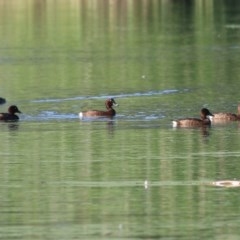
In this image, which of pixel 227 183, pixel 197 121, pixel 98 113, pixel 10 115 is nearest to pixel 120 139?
pixel 197 121

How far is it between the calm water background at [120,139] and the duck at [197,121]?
0.21 metres

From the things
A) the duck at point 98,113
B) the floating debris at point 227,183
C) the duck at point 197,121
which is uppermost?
the duck at point 98,113

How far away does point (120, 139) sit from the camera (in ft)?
78.9

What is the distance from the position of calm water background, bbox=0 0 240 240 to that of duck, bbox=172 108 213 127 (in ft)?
0.70

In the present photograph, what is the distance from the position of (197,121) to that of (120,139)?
6.85 feet

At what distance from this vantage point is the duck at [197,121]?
83.6 feet

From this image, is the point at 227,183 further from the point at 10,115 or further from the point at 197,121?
the point at 10,115

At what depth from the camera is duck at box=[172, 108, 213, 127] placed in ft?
83.6

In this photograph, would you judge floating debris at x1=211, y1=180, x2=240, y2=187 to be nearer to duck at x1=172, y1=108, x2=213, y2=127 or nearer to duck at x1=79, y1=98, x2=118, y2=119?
duck at x1=172, y1=108, x2=213, y2=127

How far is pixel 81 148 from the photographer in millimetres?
23062

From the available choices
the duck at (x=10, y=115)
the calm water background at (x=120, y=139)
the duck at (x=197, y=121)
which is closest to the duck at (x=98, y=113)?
the calm water background at (x=120, y=139)

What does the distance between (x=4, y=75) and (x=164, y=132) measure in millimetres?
12668

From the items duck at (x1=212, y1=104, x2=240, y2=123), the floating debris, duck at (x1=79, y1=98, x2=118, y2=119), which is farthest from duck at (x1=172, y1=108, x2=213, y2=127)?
the floating debris

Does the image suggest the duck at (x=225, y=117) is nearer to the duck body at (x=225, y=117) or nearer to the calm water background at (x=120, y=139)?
the duck body at (x=225, y=117)
